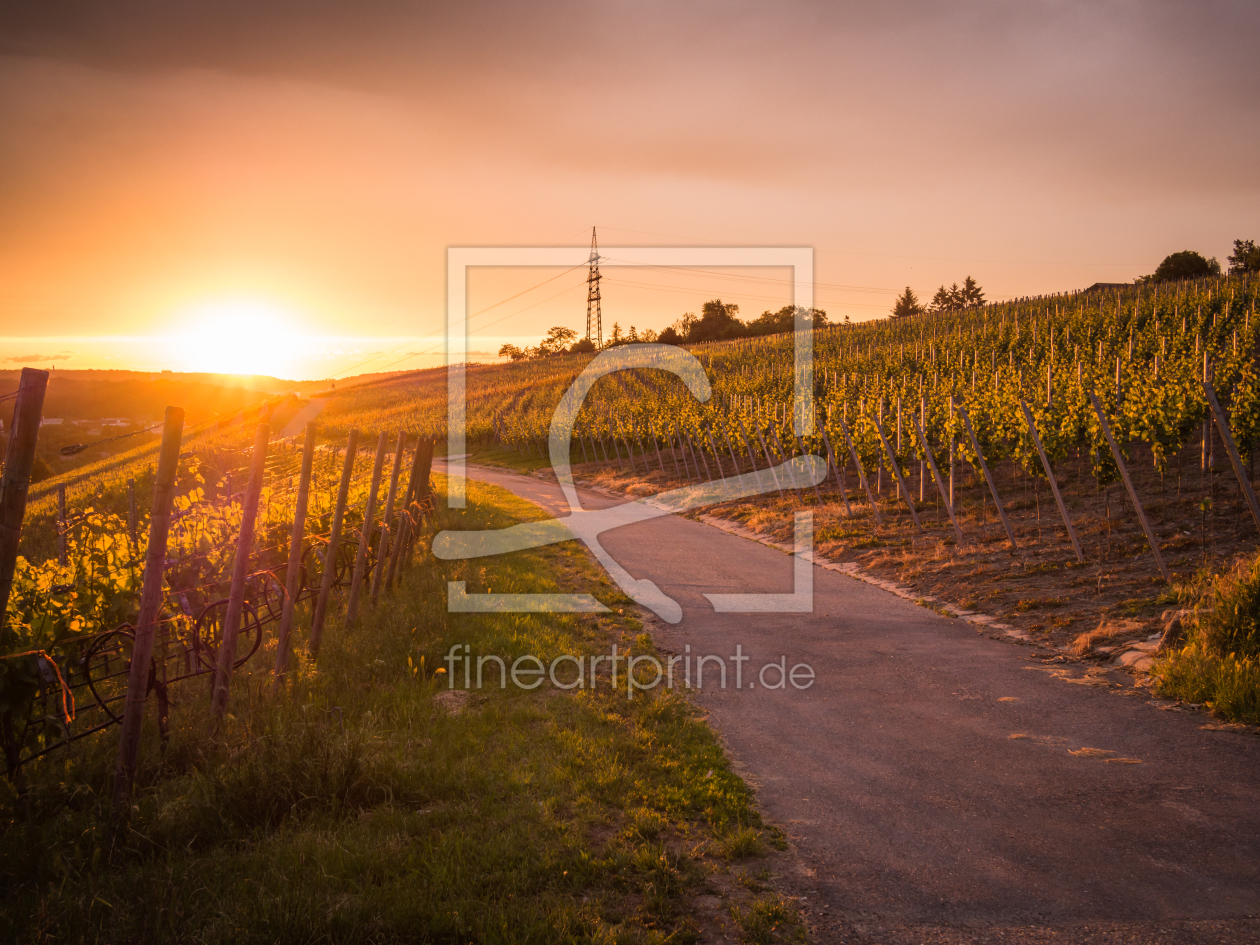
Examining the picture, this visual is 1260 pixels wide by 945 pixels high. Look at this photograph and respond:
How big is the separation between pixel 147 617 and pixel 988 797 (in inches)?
231

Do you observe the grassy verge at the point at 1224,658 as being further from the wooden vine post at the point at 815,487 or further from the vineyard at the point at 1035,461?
the wooden vine post at the point at 815,487

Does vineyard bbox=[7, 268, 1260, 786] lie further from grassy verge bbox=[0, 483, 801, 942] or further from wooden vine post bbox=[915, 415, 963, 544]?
grassy verge bbox=[0, 483, 801, 942]

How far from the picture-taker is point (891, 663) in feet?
28.0

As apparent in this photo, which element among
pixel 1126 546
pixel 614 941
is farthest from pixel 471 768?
pixel 1126 546

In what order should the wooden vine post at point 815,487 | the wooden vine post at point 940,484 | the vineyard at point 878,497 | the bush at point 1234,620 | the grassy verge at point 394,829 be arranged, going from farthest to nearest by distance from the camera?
1. the wooden vine post at point 815,487
2. the wooden vine post at point 940,484
3. the bush at point 1234,620
4. the vineyard at point 878,497
5. the grassy verge at point 394,829

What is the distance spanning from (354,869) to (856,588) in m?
10.2

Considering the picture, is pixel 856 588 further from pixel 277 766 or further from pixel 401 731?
pixel 277 766

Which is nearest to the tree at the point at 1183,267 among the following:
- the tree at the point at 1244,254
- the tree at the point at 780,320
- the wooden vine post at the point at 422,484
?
the tree at the point at 1244,254

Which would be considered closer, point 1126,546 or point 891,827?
point 891,827

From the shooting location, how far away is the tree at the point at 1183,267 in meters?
77.4

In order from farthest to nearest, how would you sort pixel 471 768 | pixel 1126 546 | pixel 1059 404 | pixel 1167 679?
pixel 1059 404 → pixel 1126 546 → pixel 1167 679 → pixel 471 768

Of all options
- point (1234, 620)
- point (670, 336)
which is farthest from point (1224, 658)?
point (670, 336)
